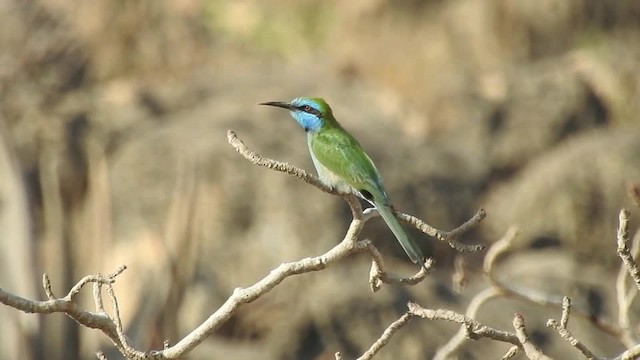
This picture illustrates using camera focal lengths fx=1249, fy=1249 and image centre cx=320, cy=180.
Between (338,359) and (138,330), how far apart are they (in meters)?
2.99

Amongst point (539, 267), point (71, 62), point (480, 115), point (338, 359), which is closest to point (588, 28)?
point (480, 115)

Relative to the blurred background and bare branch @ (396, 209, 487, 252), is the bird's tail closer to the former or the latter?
bare branch @ (396, 209, 487, 252)

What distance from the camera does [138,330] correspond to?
5.75 m

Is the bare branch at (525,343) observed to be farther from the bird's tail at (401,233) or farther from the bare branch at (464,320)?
the bird's tail at (401,233)

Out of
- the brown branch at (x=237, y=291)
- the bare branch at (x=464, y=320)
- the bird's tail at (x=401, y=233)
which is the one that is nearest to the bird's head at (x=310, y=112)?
the bird's tail at (x=401, y=233)

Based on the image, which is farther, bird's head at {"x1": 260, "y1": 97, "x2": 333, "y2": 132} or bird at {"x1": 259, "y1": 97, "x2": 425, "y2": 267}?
bird's head at {"x1": 260, "y1": 97, "x2": 333, "y2": 132}

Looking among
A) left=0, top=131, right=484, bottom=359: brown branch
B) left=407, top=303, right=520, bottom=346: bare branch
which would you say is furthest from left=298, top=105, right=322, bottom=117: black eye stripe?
left=407, top=303, right=520, bottom=346: bare branch

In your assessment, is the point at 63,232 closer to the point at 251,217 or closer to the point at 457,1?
the point at 251,217

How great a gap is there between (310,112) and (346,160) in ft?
1.18

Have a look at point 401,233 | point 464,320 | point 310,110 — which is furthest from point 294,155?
point 464,320

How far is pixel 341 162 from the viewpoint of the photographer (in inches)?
151

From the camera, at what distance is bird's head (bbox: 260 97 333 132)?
4.10 metres

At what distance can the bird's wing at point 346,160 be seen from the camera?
3719 millimetres

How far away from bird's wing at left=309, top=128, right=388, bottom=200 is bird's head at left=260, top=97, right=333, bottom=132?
0.17ft
